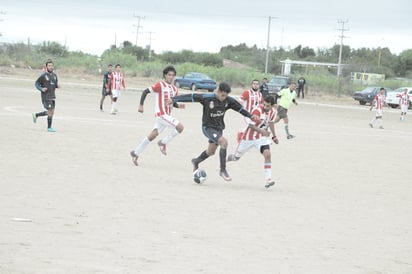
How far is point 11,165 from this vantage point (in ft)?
45.6

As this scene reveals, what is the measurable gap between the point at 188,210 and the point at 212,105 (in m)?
3.19

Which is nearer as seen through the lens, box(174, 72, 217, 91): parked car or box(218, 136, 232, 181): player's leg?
box(218, 136, 232, 181): player's leg

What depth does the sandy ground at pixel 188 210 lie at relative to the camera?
313 inches

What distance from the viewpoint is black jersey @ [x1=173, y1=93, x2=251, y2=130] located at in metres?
13.5

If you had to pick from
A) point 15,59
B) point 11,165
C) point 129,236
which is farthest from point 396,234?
point 15,59

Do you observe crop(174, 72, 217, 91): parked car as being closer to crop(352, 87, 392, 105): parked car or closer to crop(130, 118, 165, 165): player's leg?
crop(352, 87, 392, 105): parked car

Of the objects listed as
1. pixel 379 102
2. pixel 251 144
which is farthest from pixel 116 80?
pixel 251 144

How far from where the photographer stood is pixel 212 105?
13.6m

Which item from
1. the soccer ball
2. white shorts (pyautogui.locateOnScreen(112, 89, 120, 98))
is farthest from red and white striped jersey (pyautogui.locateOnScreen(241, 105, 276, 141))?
white shorts (pyautogui.locateOnScreen(112, 89, 120, 98))

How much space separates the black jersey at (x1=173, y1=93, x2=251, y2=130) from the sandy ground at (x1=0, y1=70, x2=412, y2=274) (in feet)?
3.34

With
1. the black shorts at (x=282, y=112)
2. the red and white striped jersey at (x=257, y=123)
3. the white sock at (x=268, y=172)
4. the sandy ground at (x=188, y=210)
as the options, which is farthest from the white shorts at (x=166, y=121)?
the black shorts at (x=282, y=112)

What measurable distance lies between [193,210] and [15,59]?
2982 inches

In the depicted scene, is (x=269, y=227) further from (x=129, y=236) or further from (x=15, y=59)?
(x=15, y=59)

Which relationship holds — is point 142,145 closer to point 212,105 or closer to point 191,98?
point 191,98
